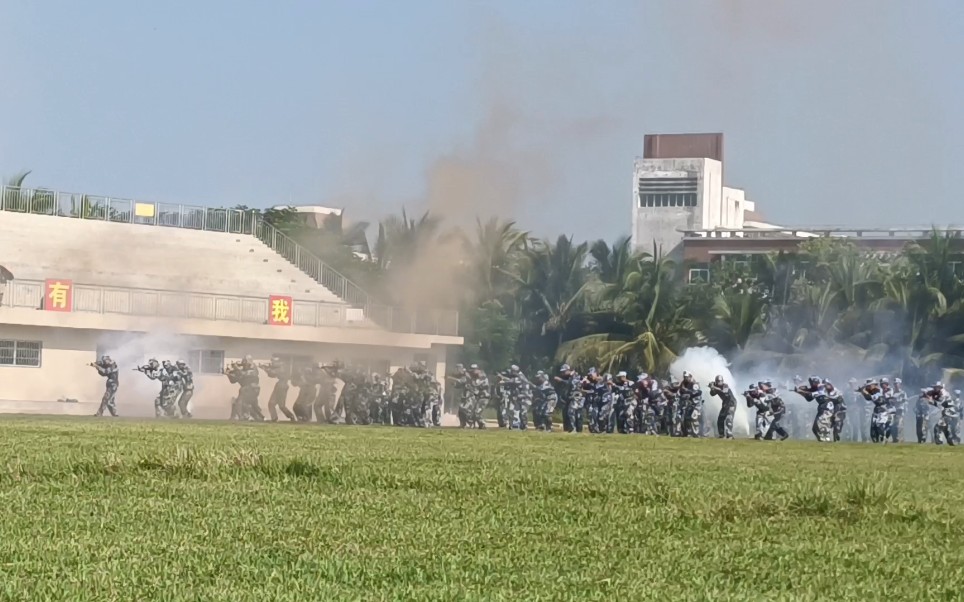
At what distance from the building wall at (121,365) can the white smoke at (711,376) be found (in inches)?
438

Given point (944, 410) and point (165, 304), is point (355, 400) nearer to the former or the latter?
point (165, 304)

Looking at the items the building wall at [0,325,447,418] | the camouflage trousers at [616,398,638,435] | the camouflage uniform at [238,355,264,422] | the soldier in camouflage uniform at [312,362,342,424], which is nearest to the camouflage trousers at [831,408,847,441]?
the camouflage trousers at [616,398,638,435]

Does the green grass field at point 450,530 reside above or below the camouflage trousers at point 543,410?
below

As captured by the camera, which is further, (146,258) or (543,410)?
(146,258)

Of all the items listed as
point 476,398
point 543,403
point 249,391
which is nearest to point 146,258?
point 249,391

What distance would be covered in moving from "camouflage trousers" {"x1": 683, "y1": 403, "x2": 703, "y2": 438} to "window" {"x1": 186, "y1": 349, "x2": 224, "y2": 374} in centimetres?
1710

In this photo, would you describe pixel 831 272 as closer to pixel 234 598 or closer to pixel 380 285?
pixel 380 285

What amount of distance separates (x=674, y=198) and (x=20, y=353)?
67.3 meters

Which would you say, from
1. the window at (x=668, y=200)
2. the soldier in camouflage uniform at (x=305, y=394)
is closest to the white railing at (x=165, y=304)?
the soldier in camouflage uniform at (x=305, y=394)

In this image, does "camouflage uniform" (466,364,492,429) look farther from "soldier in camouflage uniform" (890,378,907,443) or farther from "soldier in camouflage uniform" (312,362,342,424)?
Result: "soldier in camouflage uniform" (890,378,907,443)

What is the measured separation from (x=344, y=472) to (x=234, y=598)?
→ 806cm

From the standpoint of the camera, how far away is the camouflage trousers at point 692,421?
44.6m

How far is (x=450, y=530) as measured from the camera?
1188 cm

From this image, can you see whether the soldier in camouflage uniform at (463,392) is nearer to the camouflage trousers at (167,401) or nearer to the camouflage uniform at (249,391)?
the camouflage uniform at (249,391)
